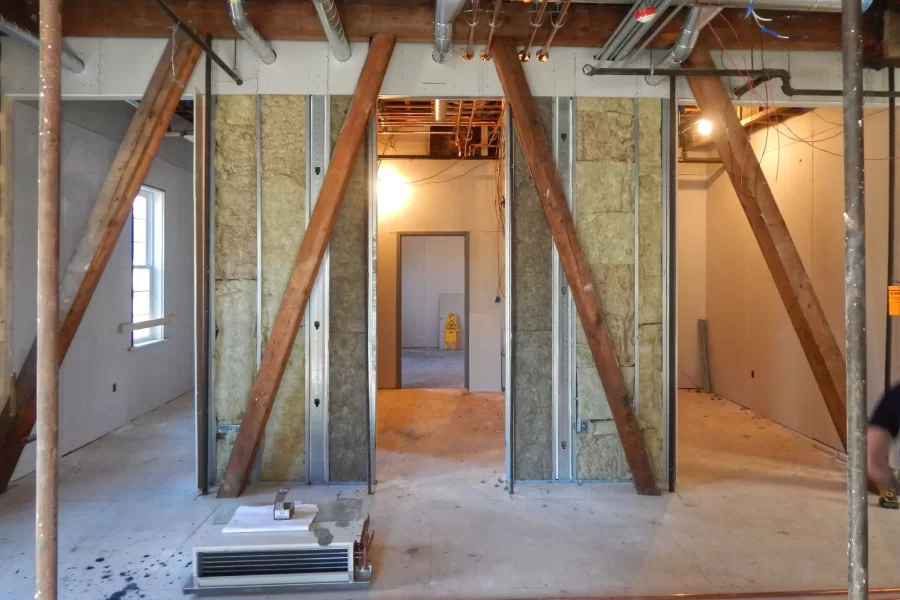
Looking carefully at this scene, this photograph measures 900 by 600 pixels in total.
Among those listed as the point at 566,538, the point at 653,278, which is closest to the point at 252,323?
the point at 566,538

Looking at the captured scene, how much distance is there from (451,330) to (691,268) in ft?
18.8

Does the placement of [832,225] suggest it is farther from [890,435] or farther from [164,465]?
[164,465]

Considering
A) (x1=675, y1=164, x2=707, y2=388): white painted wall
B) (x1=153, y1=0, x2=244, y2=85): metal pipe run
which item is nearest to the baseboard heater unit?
(x1=153, y1=0, x2=244, y2=85): metal pipe run

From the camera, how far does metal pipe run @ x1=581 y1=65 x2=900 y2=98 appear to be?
12.1 feet

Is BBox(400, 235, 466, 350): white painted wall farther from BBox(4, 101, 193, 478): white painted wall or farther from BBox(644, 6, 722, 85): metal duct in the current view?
BBox(644, 6, 722, 85): metal duct

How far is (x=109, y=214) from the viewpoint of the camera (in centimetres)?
367

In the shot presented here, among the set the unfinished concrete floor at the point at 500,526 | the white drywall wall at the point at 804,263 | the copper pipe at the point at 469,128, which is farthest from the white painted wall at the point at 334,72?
the unfinished concrete floor at the point at 500,526

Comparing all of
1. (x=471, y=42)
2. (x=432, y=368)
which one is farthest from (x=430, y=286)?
(x=471, y=42)

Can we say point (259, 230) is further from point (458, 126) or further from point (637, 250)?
point (458, 126)

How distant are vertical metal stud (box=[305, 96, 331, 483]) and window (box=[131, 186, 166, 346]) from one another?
3186mm

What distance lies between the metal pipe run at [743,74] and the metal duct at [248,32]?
227cm

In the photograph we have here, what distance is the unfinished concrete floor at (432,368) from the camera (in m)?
8.09

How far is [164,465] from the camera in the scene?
175 inches

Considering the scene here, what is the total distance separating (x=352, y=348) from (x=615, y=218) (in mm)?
2189
